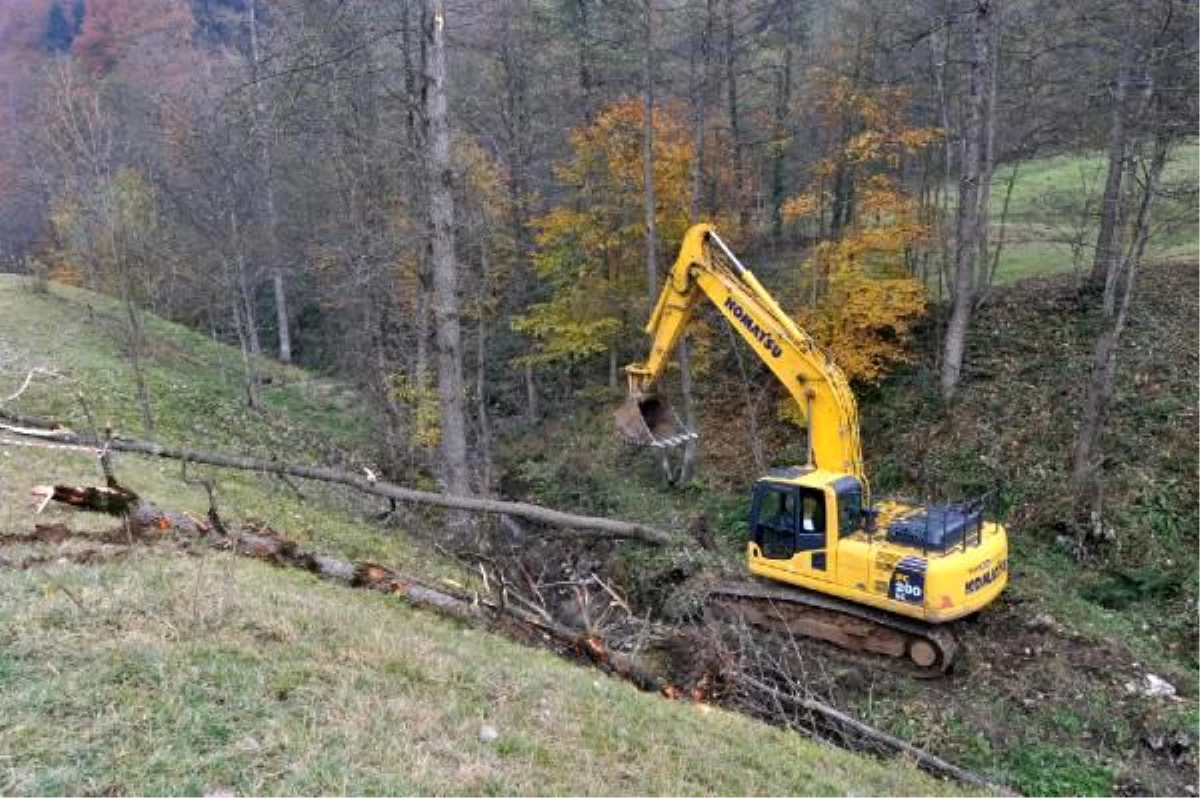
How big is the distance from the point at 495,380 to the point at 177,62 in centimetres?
2858

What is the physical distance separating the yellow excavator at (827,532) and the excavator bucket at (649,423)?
0.02 metres

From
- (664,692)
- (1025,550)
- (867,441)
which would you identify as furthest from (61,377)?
(1025,550)

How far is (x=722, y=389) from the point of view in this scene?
73.2ft

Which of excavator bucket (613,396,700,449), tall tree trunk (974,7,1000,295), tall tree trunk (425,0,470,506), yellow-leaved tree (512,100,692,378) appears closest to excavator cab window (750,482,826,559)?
excavator bucket (613,396,700,449)

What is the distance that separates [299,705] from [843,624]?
27.3 feet

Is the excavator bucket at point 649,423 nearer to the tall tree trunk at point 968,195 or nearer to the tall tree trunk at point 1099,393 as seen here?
the tall tree trunk at point 1099,393

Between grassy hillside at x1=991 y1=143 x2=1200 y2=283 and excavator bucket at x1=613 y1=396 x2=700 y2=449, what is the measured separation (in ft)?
29.7

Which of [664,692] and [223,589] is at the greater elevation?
[223,589]

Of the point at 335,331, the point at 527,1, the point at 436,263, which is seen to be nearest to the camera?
the point at 436,263

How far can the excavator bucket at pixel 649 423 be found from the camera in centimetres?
1214

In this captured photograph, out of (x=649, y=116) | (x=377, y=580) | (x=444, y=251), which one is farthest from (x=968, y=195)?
(x=377, y=580)

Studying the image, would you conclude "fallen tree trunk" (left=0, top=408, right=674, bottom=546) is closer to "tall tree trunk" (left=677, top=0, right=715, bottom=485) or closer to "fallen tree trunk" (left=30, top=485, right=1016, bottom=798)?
"fallen tree trunk" (left=30, top=485, right=1016, bottom=798)

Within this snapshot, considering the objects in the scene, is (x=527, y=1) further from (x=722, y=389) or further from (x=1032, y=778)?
(x=1032, y=778)

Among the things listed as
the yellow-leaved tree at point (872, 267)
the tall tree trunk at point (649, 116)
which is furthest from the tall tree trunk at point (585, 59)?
the yellow-leaved tree at point (872, 267)
